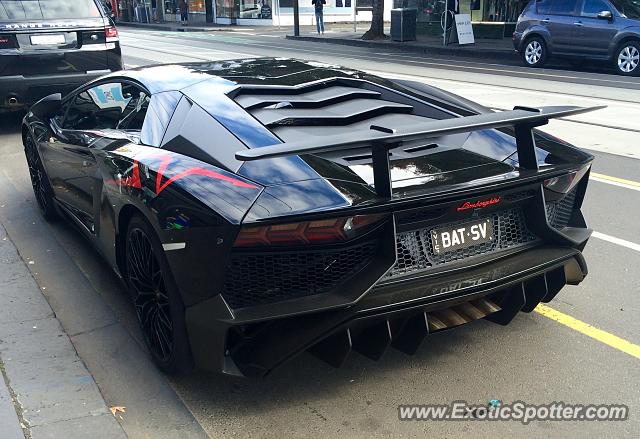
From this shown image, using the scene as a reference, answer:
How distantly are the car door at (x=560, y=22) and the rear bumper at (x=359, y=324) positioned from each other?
594 inches

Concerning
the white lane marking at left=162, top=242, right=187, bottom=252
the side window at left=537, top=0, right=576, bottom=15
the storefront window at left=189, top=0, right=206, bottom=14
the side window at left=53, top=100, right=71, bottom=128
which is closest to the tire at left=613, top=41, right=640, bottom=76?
the side window at left=537, top=0, right=576, bottom=15

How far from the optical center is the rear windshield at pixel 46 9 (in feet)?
29.4

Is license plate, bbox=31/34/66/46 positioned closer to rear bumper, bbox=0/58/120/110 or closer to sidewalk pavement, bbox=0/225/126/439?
rear bumper, bbox=0/58/120/110

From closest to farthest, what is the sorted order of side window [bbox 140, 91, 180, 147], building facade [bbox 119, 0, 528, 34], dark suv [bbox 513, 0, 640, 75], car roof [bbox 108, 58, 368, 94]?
side window [bbox 140, 91, 180, 147] < car roof [bbox 108, 58, 368, 94] < dark suv [bbox 513, 0, 640, 75] < building facade [bbox 119, 0, 528, 34]

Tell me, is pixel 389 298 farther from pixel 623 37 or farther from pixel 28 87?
pixel 623 37

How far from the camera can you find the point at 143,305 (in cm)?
360

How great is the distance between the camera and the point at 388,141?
2.80 m

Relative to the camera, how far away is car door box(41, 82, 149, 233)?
13.5 ft

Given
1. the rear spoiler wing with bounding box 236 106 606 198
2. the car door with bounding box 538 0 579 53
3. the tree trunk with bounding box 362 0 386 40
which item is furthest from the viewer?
the tree trunk with bounding box 362 0 386 40

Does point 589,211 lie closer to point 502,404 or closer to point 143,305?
point 502,404

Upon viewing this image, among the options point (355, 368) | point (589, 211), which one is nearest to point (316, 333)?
point (355, 368)

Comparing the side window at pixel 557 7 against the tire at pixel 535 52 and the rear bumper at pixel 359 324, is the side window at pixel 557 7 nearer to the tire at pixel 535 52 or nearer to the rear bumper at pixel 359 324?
the tire at pixel 535 52

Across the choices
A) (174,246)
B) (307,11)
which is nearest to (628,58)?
(174,246)

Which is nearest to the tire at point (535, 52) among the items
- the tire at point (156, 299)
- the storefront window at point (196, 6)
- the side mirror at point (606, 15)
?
the side mirror at point (606, 15)
